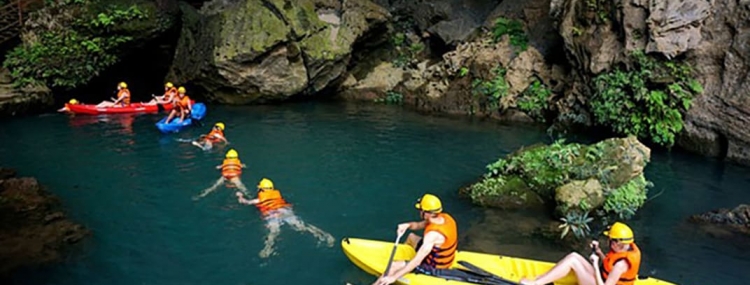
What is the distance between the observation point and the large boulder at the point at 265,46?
21.8 m

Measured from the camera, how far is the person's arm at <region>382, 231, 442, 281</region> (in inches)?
303

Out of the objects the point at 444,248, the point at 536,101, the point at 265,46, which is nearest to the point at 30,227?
the point at 444,248

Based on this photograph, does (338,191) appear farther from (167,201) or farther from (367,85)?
(367,85)

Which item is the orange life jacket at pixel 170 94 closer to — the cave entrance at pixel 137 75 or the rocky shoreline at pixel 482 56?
the rocky shoreline at pixel 482 56

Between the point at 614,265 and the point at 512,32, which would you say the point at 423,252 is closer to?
the point at 614,265

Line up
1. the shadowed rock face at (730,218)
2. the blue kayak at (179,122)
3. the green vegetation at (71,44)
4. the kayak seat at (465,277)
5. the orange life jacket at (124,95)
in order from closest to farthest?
the kayak seat at (465,277) < the shadowed rock face at (730,218) < the blue kayak at (179,122) < the orange life jacket at (124,95) < the green vegetation at (71,44)

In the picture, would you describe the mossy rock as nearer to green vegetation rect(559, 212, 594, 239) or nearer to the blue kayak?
green vegetation rect(559, 212, 594, 239)

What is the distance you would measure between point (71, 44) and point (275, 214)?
49.6ft

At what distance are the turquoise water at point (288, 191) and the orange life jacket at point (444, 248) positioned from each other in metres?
1.09

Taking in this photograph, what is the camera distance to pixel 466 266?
314 inches

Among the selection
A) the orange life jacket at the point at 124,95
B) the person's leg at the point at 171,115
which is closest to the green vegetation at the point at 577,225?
the person's leg at the point at 171,115

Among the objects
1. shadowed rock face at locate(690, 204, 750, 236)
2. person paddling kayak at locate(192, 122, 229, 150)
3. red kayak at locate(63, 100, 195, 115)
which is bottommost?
shadowed rock face at locate(690, 204, 750, 236)

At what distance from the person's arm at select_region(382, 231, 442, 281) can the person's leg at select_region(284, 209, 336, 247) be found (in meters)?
2.23

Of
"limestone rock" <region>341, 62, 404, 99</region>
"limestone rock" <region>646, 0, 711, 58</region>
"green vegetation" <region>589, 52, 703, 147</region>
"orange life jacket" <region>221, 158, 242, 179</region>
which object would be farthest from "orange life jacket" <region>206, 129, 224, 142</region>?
"limestone rock" <region>646, 0, 711, 58</region>
